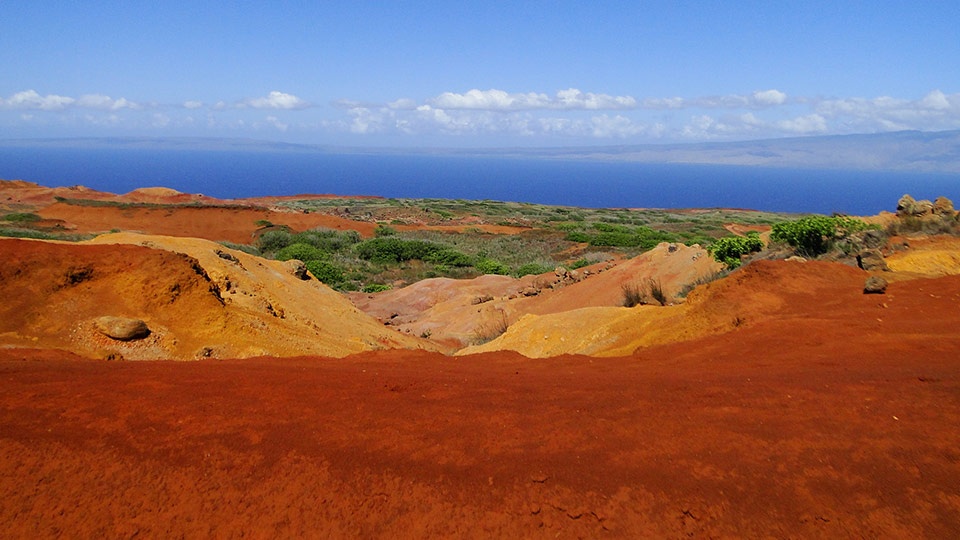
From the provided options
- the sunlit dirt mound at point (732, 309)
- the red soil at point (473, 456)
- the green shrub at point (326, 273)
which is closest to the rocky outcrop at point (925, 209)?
the sunlit dirt mound at point (732, 309)

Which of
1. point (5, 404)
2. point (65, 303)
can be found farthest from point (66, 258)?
point (5, 404)

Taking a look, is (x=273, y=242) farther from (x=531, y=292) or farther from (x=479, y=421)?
(x=479, y=421)

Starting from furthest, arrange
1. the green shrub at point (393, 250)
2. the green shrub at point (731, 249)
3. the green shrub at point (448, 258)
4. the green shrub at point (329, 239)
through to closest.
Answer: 1. the green shrub at point (329, 239)
2. the green shrub at point (393, 250)
3. the green shrub at point (448, 258)
4. the green shrub at point (731, 249)

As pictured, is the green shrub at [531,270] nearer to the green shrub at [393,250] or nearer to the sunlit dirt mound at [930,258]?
the green shrub at [393,250]

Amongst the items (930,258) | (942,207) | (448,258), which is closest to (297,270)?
(448,258)

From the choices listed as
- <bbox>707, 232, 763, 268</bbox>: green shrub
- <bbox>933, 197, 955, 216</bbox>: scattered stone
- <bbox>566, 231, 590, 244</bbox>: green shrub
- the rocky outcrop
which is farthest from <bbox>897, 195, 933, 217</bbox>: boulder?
<bbox>566, 231, 590, 244</bbox>: green shrub

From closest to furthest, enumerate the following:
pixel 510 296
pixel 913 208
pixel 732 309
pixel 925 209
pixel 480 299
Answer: pixel 732 309 → pixel 925 209 → pixel 913 208 → pixel 480 299 → pixel 510 296

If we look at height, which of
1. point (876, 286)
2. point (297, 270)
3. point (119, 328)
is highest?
point (876, 286)
